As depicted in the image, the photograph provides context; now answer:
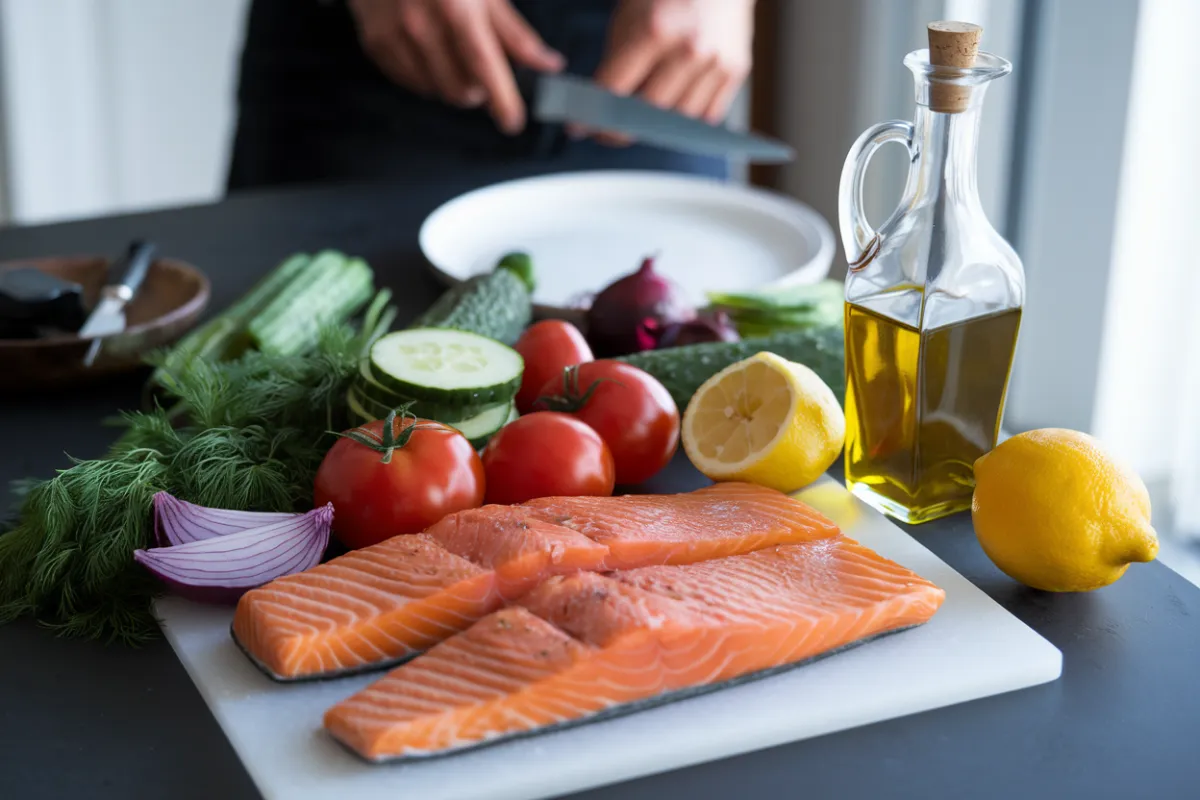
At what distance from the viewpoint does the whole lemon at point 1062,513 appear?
48.5 inches

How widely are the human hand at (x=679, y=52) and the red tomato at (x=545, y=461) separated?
3.98 ft

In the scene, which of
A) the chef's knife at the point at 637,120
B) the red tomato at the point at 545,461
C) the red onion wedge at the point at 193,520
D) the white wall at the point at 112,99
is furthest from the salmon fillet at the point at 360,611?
the white wall at the point at 112,99

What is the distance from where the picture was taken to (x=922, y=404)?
4.53 ft

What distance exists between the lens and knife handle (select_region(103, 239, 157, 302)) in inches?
74.4

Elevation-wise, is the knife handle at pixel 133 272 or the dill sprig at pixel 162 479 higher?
the knife handle at pixel 133 272

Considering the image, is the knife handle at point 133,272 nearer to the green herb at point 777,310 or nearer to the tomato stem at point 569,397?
the tomato stem at point 569,397

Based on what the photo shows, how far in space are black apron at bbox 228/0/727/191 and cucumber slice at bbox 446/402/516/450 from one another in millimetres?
1361

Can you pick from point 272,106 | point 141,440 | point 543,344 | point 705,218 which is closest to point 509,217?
point 705,218

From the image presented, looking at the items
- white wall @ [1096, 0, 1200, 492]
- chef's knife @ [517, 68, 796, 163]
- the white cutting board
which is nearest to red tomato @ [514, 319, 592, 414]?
the white cutting board

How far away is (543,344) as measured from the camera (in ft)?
5.56

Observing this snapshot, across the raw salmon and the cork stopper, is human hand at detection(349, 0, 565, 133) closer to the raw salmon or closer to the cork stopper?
the cork stopper

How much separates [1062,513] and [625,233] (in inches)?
53.3

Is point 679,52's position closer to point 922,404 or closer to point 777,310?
point 777,310

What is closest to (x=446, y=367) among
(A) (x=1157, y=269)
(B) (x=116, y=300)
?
(B) (x=116, y=300)
